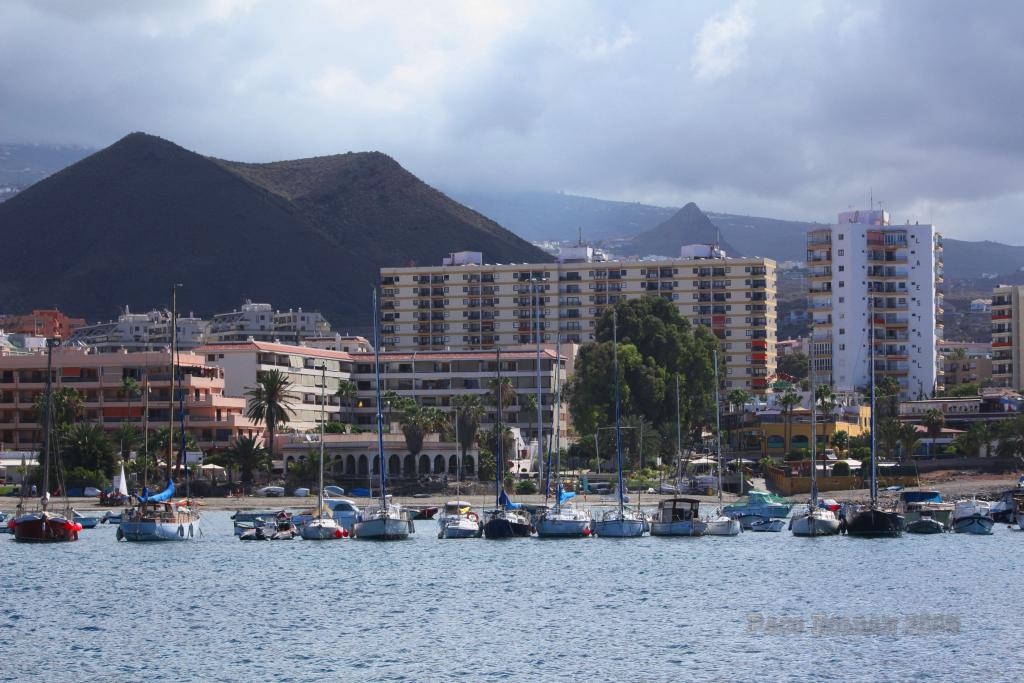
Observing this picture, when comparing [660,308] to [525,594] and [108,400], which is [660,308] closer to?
[108,400]

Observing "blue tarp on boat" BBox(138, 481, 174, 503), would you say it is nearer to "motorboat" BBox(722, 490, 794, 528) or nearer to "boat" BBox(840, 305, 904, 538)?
"motorboat" BBox(722, 490, 794, 528)

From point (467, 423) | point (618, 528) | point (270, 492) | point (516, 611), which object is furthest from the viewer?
point (467, 423)

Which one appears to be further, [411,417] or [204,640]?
[411,417]

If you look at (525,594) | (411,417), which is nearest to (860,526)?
(525,594)

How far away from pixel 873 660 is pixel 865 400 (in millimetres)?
129036

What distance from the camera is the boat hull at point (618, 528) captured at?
330ft

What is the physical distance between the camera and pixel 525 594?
235 ft

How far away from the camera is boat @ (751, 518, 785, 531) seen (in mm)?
111375

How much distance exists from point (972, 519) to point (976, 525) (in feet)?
1.61

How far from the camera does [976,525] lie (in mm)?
106625

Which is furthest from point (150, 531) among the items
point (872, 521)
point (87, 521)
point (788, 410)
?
point (788, 410)

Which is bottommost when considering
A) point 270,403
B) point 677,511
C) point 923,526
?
point 923,526

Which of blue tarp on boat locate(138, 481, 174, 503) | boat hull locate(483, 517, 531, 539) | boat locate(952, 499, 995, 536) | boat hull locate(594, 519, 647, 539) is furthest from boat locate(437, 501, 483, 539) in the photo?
boat locate(952, 499, 995, 536)

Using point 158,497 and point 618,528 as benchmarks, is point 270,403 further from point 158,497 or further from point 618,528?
point 618,528
